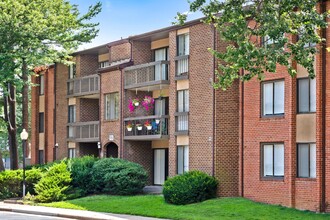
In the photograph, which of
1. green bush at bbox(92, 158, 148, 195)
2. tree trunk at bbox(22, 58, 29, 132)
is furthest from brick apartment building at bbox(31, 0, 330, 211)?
green bush at bbox(92, 158, 148, 195)

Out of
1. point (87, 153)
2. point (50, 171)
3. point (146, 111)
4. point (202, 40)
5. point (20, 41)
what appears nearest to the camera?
point (202, 40)

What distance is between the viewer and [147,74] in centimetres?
4131

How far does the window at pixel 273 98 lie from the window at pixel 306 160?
1980 millimetres

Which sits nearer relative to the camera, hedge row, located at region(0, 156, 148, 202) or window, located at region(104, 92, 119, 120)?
hedge row, located at region(0, 156, 148, 202)

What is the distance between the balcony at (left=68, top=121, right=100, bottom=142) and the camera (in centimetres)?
4675

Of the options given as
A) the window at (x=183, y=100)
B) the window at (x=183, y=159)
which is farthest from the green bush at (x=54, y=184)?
Answer: the window at (x=183, y=100)

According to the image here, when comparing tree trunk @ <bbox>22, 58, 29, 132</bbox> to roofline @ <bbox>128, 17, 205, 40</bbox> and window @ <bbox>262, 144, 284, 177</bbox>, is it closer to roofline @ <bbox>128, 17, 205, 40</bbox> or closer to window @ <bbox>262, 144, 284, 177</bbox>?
roofline @ <bbox>128, 17, 205, 40</bbox>

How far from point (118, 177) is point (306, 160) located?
11.4 m

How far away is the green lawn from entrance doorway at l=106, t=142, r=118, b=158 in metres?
9.60

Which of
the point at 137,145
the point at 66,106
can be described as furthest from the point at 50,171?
the point at 66,106

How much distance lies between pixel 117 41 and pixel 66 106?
867 centimetres

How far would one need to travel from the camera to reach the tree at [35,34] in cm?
4481

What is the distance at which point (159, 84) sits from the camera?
40094 millimetres

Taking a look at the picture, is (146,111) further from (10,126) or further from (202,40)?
(10,126)
